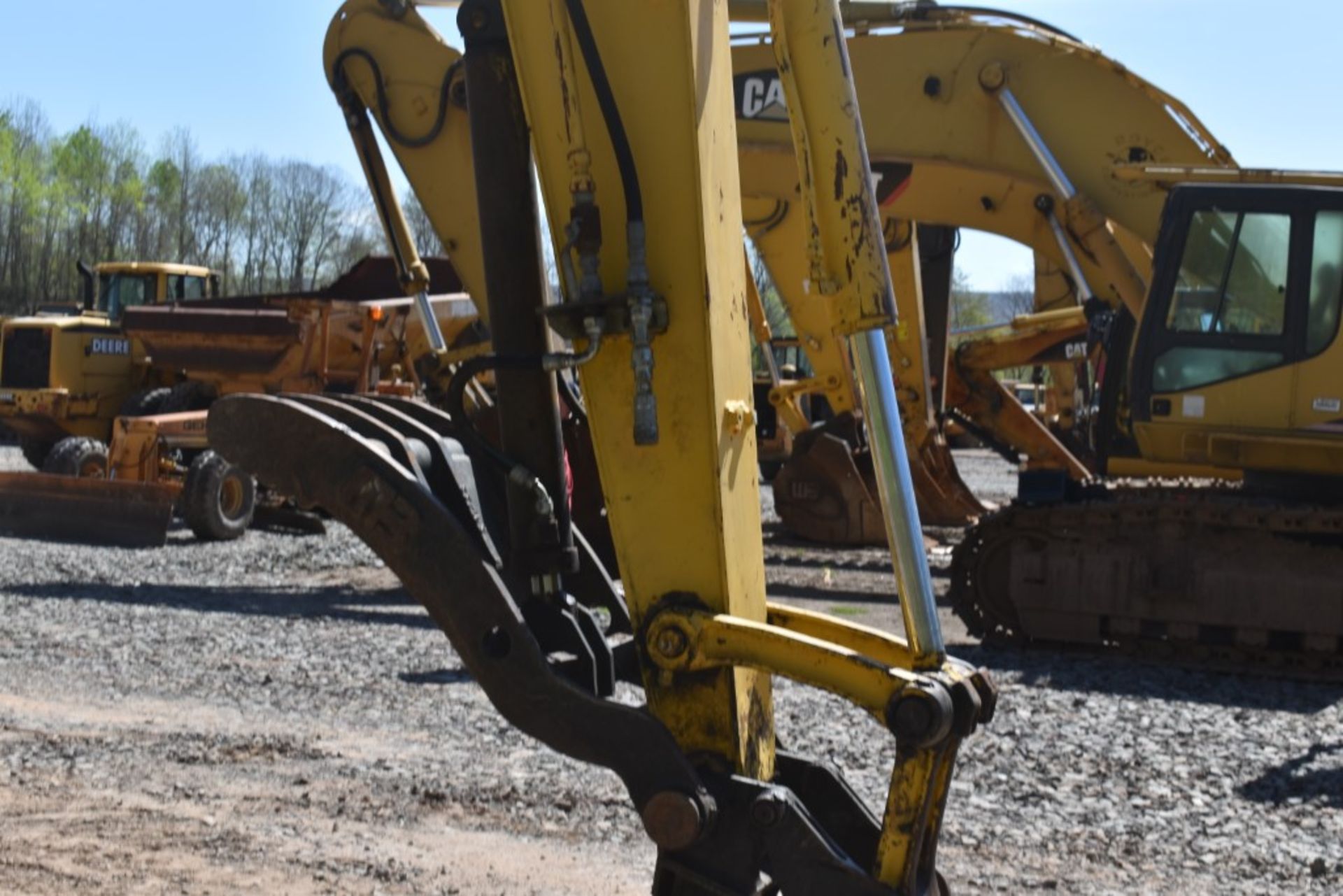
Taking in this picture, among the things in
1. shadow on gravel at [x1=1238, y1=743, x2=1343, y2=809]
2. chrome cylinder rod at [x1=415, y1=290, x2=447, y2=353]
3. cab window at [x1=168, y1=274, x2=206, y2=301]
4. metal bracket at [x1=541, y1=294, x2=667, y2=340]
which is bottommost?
shadow on gravel at [x1=1238, y1=743, x2=1343, y2=809]

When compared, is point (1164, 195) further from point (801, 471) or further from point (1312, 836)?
point (1312, 836)

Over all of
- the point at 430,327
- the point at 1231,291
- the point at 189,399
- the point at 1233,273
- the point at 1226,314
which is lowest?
the point at 189,399

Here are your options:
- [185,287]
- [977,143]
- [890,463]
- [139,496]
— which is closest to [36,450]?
[185,287]

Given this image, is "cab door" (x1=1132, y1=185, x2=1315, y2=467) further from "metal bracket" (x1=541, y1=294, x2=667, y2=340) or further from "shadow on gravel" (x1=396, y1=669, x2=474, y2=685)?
"metal bracket" (x1=541, y1=294, x2=667, y2=340)

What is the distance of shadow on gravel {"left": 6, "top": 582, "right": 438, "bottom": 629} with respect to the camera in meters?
10.0

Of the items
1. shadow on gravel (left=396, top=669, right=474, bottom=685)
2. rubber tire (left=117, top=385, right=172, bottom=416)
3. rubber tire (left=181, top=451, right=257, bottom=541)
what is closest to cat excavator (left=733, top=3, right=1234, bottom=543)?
shadow on gravel (left=396, top=669, right=474, bottom=685)

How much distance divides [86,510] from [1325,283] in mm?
9930

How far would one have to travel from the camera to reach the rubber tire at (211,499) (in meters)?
13.6

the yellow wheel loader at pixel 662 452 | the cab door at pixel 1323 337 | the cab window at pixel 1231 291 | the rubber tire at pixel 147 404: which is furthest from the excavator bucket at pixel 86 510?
the yellow wheel loader at pixel 662 452

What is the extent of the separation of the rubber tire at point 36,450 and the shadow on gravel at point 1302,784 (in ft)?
52.5

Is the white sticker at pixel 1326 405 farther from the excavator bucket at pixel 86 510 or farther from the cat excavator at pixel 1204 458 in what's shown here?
the excavator bucket at pixel 86 510

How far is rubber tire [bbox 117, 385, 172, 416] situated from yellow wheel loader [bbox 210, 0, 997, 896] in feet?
44.1

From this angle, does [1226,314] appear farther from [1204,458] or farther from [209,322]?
[209,322]

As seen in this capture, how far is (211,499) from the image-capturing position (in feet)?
44.6
